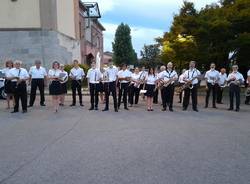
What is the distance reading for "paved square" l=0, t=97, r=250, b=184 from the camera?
6.84 metres

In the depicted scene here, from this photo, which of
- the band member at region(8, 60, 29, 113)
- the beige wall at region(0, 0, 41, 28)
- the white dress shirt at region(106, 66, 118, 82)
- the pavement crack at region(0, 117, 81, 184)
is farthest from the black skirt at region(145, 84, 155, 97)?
the beige wall at region(0, 0, 41, 28)

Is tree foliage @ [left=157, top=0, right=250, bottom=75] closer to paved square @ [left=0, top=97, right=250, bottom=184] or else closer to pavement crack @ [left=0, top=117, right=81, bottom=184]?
paved square @ [left=0, top=97, right=250, bottom=184]

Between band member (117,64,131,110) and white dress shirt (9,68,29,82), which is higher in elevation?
white dress shirt (9,68,29,82)

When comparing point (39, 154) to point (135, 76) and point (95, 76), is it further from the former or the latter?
point (135, 76)

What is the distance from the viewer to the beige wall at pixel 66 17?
108 ft

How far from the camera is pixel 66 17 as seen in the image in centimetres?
3559

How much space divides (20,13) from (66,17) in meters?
5.78

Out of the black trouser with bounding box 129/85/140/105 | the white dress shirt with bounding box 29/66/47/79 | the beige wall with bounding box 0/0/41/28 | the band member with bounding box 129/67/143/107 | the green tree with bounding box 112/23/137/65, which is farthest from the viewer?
the green tree with bounding box 112/23/137/65

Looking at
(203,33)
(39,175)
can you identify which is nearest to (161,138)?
(39,175)

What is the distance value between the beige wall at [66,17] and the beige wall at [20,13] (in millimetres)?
2346

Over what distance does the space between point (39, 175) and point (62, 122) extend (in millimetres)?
6446

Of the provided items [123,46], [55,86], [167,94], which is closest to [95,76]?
[55,86]

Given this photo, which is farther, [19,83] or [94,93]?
[94,93]

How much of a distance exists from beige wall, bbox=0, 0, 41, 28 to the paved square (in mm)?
16792
